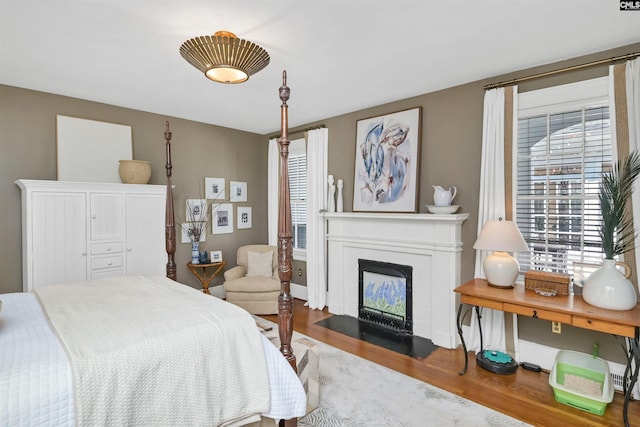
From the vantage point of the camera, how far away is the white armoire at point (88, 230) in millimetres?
3023

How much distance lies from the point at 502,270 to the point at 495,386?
911mm

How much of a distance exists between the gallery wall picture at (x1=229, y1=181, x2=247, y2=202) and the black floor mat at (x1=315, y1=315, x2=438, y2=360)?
Answer: 2.32 meters

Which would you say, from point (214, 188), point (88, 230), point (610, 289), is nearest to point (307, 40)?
point (610, 289)

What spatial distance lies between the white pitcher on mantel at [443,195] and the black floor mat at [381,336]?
1.44 meters

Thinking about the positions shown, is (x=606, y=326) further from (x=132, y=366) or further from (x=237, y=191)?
(x=237, y=191)

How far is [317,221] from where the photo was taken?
4.48 meters

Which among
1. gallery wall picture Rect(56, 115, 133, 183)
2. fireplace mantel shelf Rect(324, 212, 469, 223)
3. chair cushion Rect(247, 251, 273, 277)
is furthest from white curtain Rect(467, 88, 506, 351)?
gallery wall picture Rect(56, 115, 133, 183)

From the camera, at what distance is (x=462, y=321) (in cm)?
322

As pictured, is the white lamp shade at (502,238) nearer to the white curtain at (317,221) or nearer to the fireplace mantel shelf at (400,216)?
the fireplace mantel shelf at (400,216)

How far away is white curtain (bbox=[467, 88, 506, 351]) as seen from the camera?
9.66ft

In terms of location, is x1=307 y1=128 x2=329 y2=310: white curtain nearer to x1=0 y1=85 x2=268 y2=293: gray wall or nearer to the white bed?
x1=0 y1=85 x2=268 y2=293: gray wall

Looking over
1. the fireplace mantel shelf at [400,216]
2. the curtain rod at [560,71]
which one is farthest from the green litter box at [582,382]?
the curtain rod at [560,71]

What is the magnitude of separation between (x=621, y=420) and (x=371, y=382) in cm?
165

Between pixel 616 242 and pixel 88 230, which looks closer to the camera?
pixel 616 242
